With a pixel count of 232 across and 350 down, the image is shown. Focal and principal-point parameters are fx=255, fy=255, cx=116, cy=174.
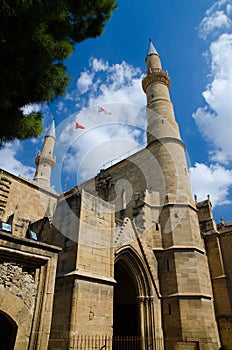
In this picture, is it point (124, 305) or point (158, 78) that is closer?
point (124, 305)

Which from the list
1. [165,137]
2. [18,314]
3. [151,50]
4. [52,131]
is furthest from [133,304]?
[52,131]

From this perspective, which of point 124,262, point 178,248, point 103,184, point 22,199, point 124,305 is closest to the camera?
point 124,262

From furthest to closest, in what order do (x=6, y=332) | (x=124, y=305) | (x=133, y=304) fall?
(x=124, y=305) → (x=133, y=304) → (x=6, y=332)

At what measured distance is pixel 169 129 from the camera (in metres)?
16.4

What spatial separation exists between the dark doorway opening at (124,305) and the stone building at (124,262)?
4 centimetres

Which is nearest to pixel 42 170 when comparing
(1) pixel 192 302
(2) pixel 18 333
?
(1) pixel 192 302

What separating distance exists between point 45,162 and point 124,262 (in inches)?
821

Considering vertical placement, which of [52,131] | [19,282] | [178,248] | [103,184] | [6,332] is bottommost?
[6,332]

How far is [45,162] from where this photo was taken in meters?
29.3

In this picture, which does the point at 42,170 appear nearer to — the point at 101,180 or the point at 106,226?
the point at 101,180

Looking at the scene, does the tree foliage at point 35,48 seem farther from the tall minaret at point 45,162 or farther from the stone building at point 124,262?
the tall minaret at point 45,162

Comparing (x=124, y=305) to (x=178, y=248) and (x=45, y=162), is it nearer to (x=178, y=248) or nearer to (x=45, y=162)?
(x=178, y=248)

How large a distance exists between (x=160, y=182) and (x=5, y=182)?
962cm

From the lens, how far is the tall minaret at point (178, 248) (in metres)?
10.3
